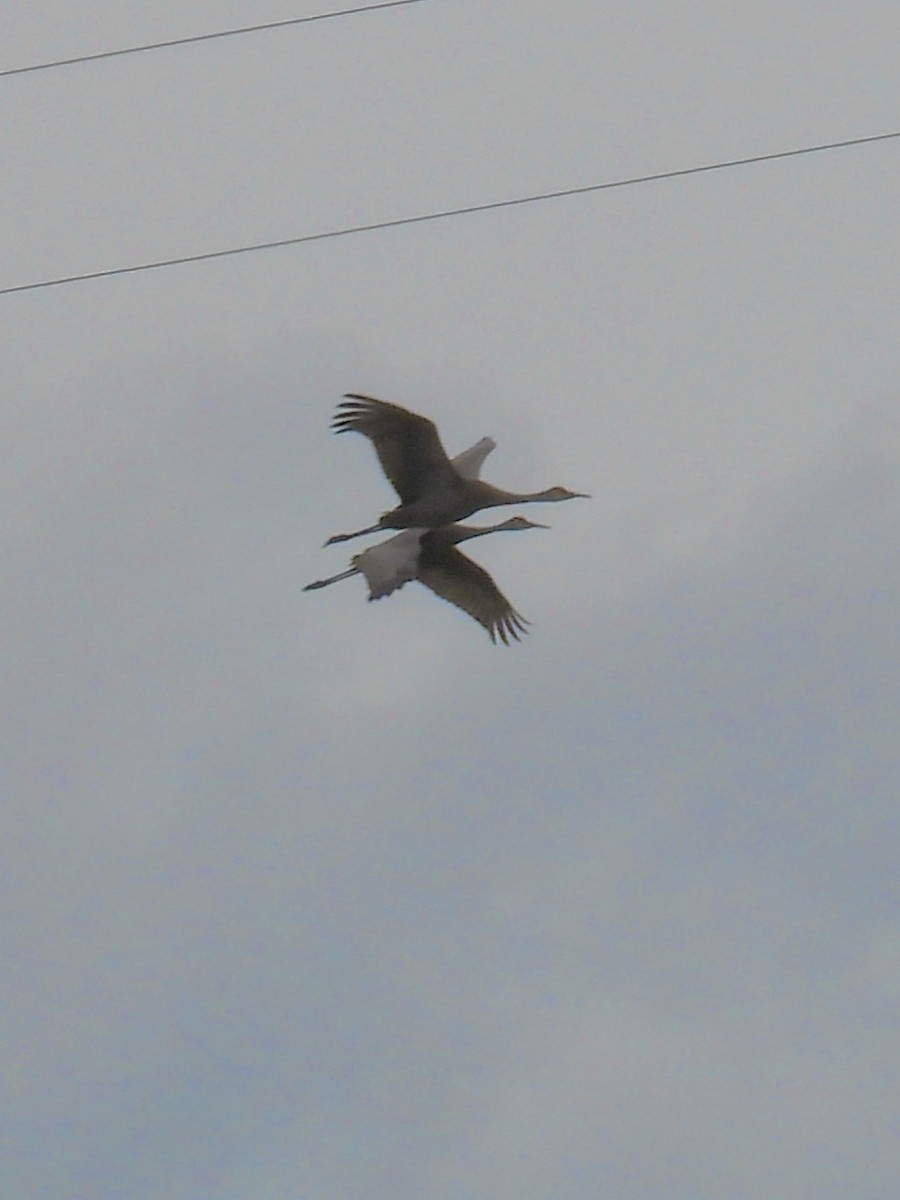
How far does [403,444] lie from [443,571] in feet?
3.25

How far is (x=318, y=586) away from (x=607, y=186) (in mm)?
2591

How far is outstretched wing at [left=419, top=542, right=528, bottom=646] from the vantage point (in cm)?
1384

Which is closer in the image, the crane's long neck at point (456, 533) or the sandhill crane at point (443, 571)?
the sandhill crane at point (443, 571)

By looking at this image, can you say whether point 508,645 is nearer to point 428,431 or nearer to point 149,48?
point 428,431

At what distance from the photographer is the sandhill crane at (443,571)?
12023 mm

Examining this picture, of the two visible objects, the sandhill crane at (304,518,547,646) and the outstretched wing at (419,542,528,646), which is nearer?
the sandhill crane at (304,518,547,646)

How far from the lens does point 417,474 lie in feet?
43.1

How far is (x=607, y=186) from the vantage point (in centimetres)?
1316

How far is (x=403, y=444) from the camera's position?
43.0ft

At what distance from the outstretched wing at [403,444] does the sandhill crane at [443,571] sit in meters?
0.26

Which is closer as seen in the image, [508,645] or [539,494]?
[539,494]

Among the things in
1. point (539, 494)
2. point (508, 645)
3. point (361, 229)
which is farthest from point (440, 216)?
point (508, 645)

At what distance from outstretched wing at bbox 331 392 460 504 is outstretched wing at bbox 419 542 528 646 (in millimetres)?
766

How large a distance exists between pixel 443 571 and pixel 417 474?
88 cm
